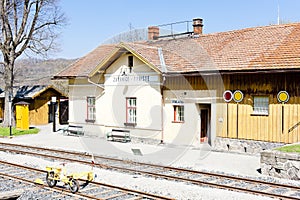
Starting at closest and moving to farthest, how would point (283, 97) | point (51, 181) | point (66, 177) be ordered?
point (66, 177) → point (51, 181) → point (283, 97)

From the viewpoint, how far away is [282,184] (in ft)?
38.3

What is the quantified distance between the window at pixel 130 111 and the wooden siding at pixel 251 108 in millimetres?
4278

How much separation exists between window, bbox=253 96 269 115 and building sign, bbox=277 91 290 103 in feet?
1.89

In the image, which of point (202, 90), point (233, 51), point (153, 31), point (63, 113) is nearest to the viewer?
point (202, 90)

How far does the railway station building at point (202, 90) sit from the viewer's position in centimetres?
1670

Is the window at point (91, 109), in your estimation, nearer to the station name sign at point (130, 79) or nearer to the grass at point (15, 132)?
the station name sign at point (130, 79)

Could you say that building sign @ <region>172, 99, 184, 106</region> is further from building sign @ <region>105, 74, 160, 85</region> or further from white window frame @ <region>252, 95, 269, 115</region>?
white window frame @ <region>252, 95, 269, 115</region>

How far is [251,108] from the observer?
57.2 ft

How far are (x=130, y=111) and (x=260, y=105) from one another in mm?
7829

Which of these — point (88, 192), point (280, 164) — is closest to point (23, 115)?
point (88, 192)

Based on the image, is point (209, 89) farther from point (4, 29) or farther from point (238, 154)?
point (4, 29)

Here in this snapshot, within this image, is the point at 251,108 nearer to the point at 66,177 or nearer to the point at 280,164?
the point at 280,164

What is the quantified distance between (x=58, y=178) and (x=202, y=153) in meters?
7.86

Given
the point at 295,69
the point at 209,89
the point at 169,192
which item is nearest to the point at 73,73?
the point at 209,89
